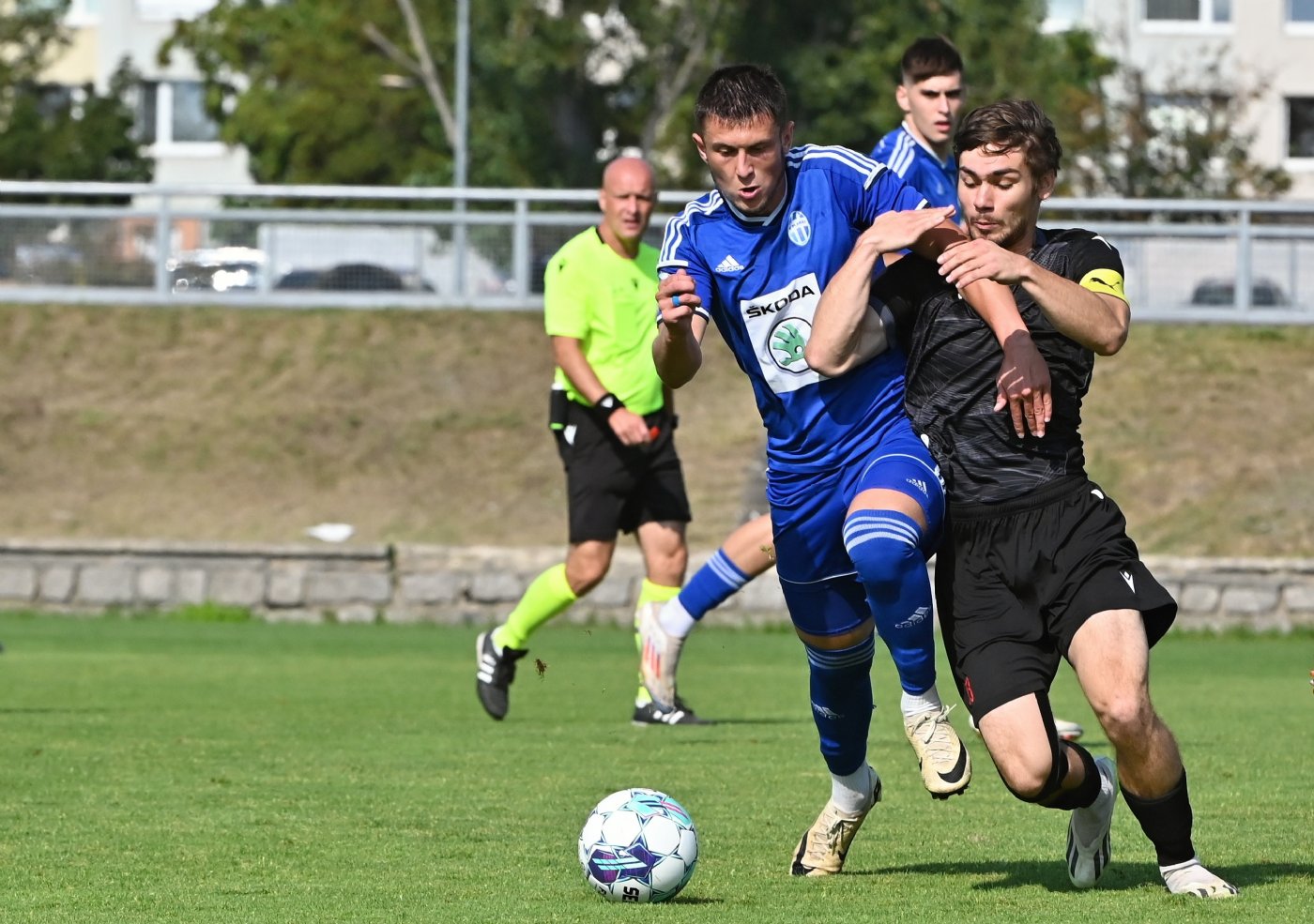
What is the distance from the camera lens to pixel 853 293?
5262mm

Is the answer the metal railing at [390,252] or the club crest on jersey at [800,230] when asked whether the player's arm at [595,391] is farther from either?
the metal railing at [390,252]

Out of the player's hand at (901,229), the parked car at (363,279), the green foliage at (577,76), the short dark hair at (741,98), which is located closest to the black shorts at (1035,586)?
the player's hand at (901,229)

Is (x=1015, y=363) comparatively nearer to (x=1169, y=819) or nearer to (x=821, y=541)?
(x=821, y=541)

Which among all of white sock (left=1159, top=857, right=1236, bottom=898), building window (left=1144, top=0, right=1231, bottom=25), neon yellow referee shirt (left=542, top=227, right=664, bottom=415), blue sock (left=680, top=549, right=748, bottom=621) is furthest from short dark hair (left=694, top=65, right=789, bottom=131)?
building window (left=1144, top=0, right=1231, bottom=25)

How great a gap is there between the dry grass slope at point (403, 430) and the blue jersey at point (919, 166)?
8557 mm

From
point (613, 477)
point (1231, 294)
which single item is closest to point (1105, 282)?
point (613, 477)

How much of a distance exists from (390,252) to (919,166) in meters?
13.3

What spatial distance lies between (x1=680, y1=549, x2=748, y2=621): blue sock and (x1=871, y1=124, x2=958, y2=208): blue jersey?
5.79 ft

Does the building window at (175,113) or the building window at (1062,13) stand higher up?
the building window at (1062,13)

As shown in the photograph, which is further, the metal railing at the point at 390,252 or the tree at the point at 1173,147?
the tree at the point at 1173,147

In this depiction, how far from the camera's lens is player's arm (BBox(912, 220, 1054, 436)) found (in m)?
5.03

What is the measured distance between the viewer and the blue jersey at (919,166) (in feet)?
27.7

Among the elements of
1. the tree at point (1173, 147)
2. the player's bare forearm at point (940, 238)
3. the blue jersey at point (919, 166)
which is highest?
the tree at point (1173, 147)

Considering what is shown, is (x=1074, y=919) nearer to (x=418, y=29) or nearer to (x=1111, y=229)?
(x=1111, y=229)
